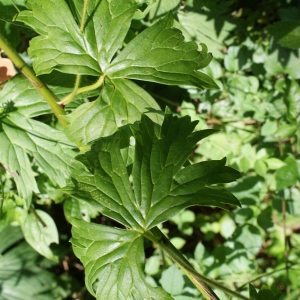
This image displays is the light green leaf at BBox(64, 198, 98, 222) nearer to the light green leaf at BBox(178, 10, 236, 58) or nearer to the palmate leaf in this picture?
the palmate leaf

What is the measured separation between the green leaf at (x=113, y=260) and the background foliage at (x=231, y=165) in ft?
1.47

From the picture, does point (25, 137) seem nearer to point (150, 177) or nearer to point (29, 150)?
point (29, 150)

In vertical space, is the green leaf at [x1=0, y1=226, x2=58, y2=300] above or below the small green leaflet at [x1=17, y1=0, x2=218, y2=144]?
below

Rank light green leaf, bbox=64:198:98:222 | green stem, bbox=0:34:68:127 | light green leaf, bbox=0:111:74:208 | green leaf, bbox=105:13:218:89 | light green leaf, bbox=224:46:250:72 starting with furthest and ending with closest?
1. light green leaf, bbox=224:46:250:72
2. light green leaf, bbox=64:198:98:222
3. light green leaf, bbox=0:111:74:208
4. green stem, bbox=0:34:68:127
5. green leaf, bbox=105:13:218:89

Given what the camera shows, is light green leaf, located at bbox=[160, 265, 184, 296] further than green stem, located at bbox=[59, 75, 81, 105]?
Yes

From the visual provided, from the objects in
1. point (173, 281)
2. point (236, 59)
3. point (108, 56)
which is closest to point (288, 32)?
point (236, 59)

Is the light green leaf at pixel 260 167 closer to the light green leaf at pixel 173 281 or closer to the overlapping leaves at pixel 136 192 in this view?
the light green leaf at pixel 173 281

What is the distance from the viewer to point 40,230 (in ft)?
6.59

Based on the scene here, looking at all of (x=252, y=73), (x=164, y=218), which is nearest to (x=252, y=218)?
(x=252, y=73)

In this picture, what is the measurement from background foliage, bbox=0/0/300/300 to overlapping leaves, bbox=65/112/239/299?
0.40 metres

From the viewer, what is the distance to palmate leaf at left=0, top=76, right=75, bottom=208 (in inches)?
59.3

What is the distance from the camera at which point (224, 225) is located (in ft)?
7.26

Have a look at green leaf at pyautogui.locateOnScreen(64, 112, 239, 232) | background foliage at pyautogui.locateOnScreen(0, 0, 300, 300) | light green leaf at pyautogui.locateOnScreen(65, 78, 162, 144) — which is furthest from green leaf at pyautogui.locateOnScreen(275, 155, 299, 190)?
light green leaf at pyautogui.locateOnScreen(65, 78, 162, 144)

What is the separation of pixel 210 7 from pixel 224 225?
1220 mm
